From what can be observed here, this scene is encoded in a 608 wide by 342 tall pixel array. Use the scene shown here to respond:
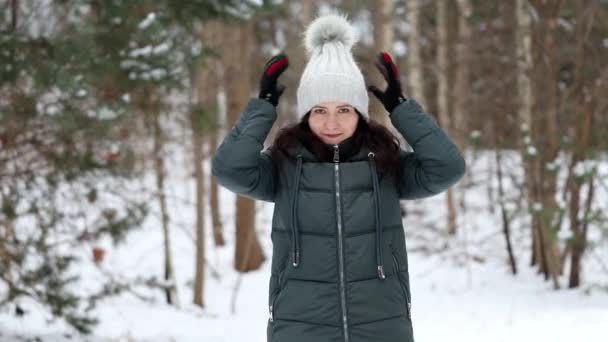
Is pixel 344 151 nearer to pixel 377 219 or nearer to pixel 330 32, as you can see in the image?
pixel 377 219

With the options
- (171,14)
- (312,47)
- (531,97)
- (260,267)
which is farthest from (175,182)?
(312,47)

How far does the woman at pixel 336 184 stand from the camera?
2.28 metres

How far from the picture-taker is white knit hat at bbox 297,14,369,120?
96.0 inches

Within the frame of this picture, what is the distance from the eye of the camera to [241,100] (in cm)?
1149

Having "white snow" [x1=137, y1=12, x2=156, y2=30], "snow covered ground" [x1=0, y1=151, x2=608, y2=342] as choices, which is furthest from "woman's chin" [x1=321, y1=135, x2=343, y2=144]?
"snow covered ground" [x1=0, y1=151, x2=608, y2=342]

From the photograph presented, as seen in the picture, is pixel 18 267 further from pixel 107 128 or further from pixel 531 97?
pixel 531 97

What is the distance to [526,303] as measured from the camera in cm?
845

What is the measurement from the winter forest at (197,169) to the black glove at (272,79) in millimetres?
964

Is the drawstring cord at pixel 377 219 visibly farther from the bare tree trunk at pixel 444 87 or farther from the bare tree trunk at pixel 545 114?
the bare tree trunk at pixel 444 87

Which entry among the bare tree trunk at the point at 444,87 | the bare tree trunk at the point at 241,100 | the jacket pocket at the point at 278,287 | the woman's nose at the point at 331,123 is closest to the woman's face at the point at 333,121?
the woman's nose at the point at 331,123

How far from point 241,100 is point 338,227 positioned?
9378 millimetres

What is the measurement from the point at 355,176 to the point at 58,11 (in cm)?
351

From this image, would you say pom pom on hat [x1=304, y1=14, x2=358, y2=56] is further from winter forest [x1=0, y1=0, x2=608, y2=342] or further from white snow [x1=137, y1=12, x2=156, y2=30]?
white snow [x1=137, y1=12, x2=156, y2=30]

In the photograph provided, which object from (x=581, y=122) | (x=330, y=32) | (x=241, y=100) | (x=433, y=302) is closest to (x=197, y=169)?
(x=241, y=100)
